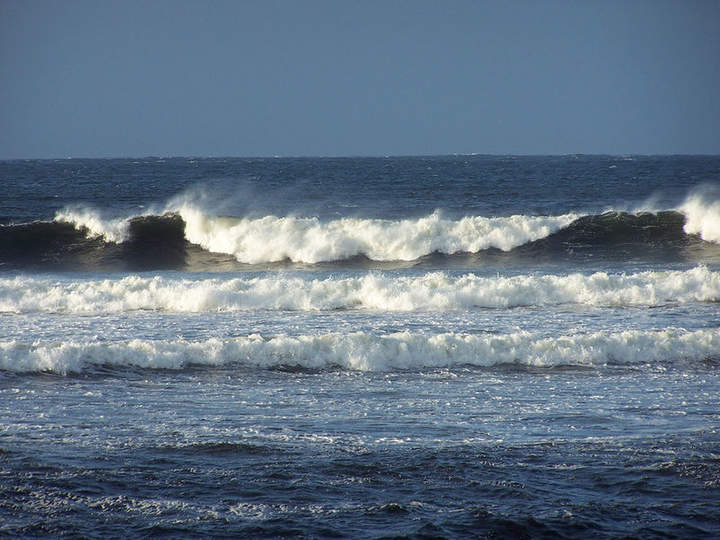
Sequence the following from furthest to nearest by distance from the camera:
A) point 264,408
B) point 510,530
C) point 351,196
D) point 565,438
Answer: point 351,196
point 264,408
point 565,438
point 510,530

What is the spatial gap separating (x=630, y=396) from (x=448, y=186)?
123 feet

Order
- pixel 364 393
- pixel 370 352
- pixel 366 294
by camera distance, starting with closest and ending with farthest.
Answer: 1. pixel 364 393
2. pixel 370 352
3. pixel 366 294

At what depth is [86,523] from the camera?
6.15 metres

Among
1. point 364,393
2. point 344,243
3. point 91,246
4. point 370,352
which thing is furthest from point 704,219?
point 364,393

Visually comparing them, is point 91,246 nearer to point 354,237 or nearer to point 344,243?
point 344,243

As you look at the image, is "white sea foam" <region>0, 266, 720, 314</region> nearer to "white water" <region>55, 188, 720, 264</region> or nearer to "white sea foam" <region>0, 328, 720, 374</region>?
"white sea foam" <region>0, 328, 720, 374</region>

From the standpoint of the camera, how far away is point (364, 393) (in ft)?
33.0

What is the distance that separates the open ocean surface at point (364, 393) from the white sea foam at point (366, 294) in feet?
0.18

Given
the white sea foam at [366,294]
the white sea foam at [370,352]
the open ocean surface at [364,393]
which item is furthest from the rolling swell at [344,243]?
the white sea foam at [370,352]

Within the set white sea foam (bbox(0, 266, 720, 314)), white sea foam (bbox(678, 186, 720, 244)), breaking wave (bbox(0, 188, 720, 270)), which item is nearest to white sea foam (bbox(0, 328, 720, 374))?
white sea foam (bbox(0, 266, 720, 314))

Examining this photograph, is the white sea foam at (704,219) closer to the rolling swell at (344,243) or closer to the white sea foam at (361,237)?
the rolling swell at (344,243)

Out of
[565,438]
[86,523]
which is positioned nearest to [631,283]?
[565,438]

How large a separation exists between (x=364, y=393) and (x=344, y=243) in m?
14.6

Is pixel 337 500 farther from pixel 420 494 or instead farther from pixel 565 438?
pixel 565 438
